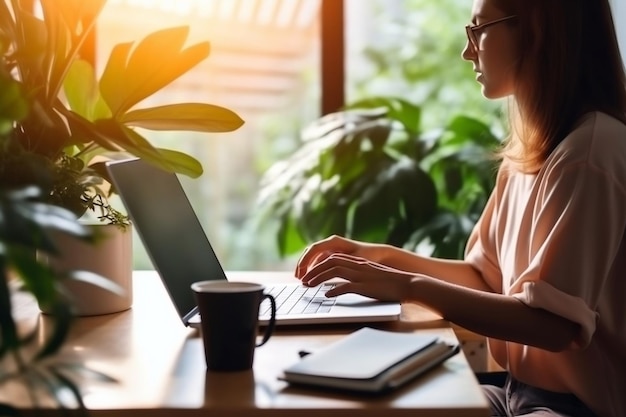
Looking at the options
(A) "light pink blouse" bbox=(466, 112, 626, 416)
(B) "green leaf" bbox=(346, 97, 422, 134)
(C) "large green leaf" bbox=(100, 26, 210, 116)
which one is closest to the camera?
(A) "light pink blouse" bbox=(466, 112, 626, 416)

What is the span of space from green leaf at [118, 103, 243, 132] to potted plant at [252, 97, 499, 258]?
943mm

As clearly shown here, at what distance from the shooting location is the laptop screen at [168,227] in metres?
1.21

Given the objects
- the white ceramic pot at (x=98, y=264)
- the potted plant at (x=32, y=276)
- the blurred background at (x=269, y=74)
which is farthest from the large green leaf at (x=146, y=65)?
the blurred background at (x=269, y=74)

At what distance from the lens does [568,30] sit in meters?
1.34

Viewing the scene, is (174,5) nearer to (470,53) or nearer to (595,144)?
(470,53)

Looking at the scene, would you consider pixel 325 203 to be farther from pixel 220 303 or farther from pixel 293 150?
pixel 220 303

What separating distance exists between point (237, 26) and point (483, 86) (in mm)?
1524

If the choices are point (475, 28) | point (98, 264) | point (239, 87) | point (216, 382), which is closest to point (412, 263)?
point (475, 28)

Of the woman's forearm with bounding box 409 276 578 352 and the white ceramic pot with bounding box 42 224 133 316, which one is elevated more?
the white ceramic pot with bounding box 42 224 133 316

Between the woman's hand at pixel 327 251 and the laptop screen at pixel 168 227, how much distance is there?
0.14 meters

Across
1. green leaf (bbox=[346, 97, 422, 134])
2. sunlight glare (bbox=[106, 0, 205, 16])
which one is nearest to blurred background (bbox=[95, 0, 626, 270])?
sunlight glare (bbox=[106, 0, 205, 16])

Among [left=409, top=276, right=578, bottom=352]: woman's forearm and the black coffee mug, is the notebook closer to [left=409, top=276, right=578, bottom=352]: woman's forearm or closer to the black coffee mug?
the black coffee mug

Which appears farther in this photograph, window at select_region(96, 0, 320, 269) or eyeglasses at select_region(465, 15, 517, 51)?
window at select_region(96, 0, 320, 269)

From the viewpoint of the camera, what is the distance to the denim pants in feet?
4.15
